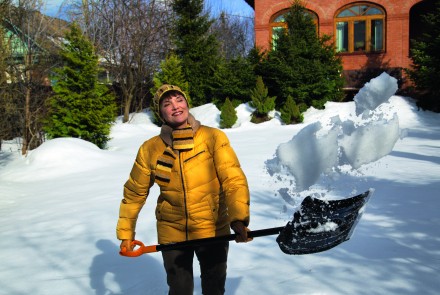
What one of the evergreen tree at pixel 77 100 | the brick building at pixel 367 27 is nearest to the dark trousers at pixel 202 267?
the evergreen tree at pixel 77 100

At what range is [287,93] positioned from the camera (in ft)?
53.1

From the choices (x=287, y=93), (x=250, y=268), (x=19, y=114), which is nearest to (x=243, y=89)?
(x=287, y=93)

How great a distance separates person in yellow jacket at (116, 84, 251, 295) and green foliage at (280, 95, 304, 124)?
42.4 feet

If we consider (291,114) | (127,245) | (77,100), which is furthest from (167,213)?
(291,114)

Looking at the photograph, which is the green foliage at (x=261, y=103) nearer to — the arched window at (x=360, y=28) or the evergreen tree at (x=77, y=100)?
the arched window at (x=360, y=28)

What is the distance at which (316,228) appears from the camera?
7.10 feet

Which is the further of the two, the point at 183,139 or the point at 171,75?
the point at 171,75

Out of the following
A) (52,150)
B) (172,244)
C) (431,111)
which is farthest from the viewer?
(431,111)

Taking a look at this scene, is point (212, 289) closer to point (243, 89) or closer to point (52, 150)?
point (52, 150)

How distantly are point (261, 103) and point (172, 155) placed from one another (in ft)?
46.0

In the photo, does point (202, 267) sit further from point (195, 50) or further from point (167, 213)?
point (195, 50)

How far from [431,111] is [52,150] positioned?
1294 cm

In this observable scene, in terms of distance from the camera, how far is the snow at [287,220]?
266 centimetres

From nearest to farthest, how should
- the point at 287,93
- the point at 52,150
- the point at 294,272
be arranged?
the point at 294,272
the point at 52,150
the point at 287,93
